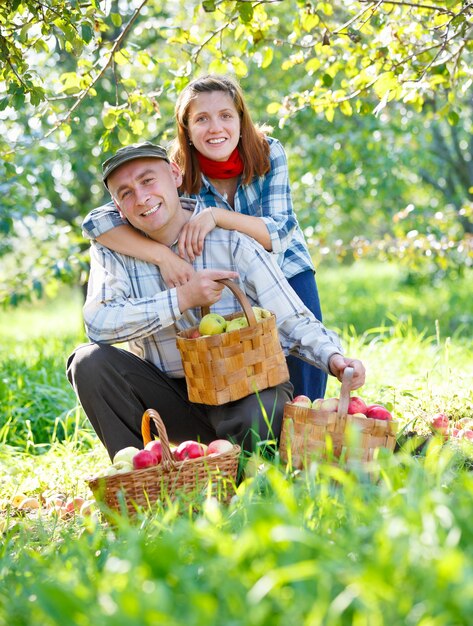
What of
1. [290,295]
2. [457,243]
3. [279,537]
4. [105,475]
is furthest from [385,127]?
[279,537]

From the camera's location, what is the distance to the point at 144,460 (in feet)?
9.52

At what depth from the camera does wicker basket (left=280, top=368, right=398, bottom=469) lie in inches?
113

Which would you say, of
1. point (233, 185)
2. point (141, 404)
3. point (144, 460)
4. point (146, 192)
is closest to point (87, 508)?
A: point (144, 460)

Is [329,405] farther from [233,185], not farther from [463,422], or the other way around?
[233,185]

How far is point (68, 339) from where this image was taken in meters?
7.89

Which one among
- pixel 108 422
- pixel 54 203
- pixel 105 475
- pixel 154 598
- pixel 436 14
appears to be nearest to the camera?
pixel 154 598

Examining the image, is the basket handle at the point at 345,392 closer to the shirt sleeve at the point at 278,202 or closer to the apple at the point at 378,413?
the apple at the point at 378,413

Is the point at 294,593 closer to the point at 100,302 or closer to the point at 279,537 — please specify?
the point at 279,537

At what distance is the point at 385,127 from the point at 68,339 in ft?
11.4

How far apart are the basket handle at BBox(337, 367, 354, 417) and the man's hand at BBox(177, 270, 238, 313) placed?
564mm

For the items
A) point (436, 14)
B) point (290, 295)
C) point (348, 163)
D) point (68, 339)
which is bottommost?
point (68, 339)

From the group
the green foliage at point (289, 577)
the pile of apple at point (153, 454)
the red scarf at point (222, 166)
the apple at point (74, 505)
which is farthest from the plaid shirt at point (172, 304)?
the green foliage at point (289, 577)

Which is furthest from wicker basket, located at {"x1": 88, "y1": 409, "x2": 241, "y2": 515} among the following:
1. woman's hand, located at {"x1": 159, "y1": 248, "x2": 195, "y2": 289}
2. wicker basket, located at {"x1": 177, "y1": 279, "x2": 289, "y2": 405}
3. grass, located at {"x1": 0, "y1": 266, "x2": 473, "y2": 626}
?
woman's hand, located at {"x1": 159, "y1": 248, "x2": 195, "y2": 289}

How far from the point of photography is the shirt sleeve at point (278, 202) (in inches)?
145
